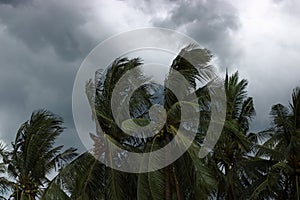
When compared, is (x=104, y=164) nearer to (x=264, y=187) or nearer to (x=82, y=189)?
(x=82, y=189)

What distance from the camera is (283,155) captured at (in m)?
25.9

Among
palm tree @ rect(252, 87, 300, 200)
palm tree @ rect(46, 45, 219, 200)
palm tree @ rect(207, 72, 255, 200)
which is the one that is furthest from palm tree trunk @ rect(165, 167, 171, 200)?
palm tree @ rect(252, 87, 300, 200)

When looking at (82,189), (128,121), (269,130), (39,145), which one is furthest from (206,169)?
(39,145)

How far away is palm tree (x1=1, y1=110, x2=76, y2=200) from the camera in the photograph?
28.6m

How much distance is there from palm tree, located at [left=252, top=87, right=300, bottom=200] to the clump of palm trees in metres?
0.05

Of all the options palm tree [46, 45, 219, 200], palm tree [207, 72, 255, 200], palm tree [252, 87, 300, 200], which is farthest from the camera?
palm tree [207, 72, 255, 200]

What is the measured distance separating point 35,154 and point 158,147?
8.91 m

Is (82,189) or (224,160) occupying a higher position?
(224,160)

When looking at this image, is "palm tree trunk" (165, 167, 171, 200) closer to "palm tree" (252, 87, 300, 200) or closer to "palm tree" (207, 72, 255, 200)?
"palm tree" (207, 72, 255, 200)

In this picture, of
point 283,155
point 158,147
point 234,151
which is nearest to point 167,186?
point 158,147

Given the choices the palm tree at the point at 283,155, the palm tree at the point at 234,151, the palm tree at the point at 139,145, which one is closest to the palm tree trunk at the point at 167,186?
the palm tree at the point at 139,145

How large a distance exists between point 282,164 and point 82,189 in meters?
8.94

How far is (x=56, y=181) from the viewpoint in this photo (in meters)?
23.5

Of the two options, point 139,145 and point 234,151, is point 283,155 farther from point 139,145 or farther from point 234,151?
point 139,145
